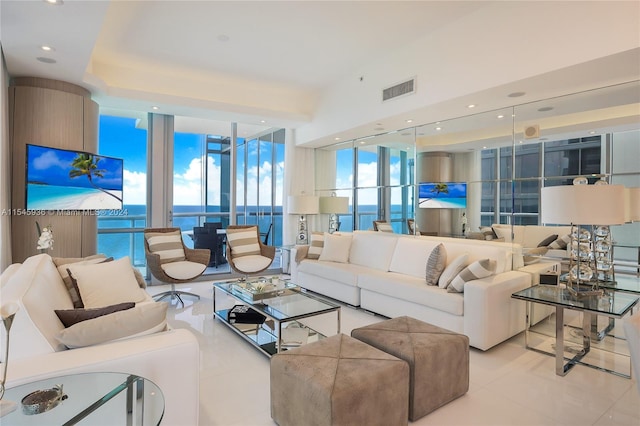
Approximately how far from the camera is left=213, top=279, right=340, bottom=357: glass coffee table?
9.61 ft

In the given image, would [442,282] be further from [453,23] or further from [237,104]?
[237,104]

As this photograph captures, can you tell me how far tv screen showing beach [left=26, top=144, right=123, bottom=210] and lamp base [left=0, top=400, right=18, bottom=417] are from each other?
3168 mm

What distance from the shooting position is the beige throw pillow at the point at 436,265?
11.7 ft

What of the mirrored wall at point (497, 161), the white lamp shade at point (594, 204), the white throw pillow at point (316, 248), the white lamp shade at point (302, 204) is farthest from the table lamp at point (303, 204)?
the white lamp shade at point (594, 204)

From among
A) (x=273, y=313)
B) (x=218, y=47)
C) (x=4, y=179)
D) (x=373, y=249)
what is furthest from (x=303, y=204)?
(x=4, y=179)

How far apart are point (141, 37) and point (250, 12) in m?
1.40

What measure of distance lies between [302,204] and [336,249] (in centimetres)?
127

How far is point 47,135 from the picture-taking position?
3.87m

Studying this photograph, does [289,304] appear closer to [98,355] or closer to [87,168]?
[98,355]

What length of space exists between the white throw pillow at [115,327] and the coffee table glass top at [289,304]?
1.15m

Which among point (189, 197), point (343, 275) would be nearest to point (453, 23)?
point (343, 275)

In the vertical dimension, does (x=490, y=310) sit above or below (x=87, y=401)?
below

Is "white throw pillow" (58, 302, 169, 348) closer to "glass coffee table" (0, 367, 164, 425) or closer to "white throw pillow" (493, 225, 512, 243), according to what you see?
"glass coffee table" (0, 367, 164, 425)

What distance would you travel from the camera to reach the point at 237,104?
5270 millimetres
